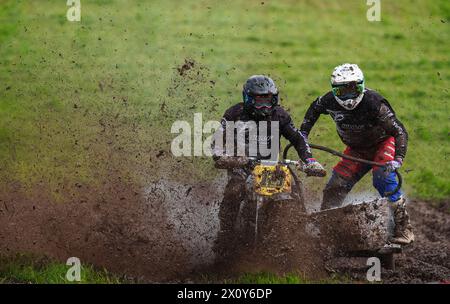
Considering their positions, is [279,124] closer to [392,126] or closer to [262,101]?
[262,101]

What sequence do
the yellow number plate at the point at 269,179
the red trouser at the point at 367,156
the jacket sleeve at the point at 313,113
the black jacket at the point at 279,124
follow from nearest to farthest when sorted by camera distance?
the yellow number plate at the point at 269,179, the black jacket at the point at 279,124, the red trouser at the point at 367,156, the jacket sleeve at the point at 313,113

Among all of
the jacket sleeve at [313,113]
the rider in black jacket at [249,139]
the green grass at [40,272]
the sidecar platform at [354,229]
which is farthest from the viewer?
the jacket sleeve at [313,113]

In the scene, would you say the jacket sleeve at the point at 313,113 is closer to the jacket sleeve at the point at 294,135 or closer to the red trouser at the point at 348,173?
the jacket sleeve at the point at 294,135

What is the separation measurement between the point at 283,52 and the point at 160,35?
3.64 meters

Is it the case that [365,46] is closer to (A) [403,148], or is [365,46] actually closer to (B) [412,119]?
(B) [412,119]

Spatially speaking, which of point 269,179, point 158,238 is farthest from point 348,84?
point 158,238

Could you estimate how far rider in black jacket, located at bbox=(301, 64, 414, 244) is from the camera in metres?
9.91

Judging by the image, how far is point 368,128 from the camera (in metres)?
10.3

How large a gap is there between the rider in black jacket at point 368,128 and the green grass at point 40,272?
3383 millimetres

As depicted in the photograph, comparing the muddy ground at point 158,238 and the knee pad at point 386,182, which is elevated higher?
the knee pad at point 386,182

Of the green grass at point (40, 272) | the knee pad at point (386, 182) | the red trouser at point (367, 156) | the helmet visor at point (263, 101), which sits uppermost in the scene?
the helmet visor at point (263, 101)

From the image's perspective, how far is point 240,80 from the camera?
2025 centimetres

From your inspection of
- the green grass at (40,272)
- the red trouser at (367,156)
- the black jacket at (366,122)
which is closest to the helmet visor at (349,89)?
the black jacket at (366,122)

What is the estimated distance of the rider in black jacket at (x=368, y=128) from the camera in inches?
390
